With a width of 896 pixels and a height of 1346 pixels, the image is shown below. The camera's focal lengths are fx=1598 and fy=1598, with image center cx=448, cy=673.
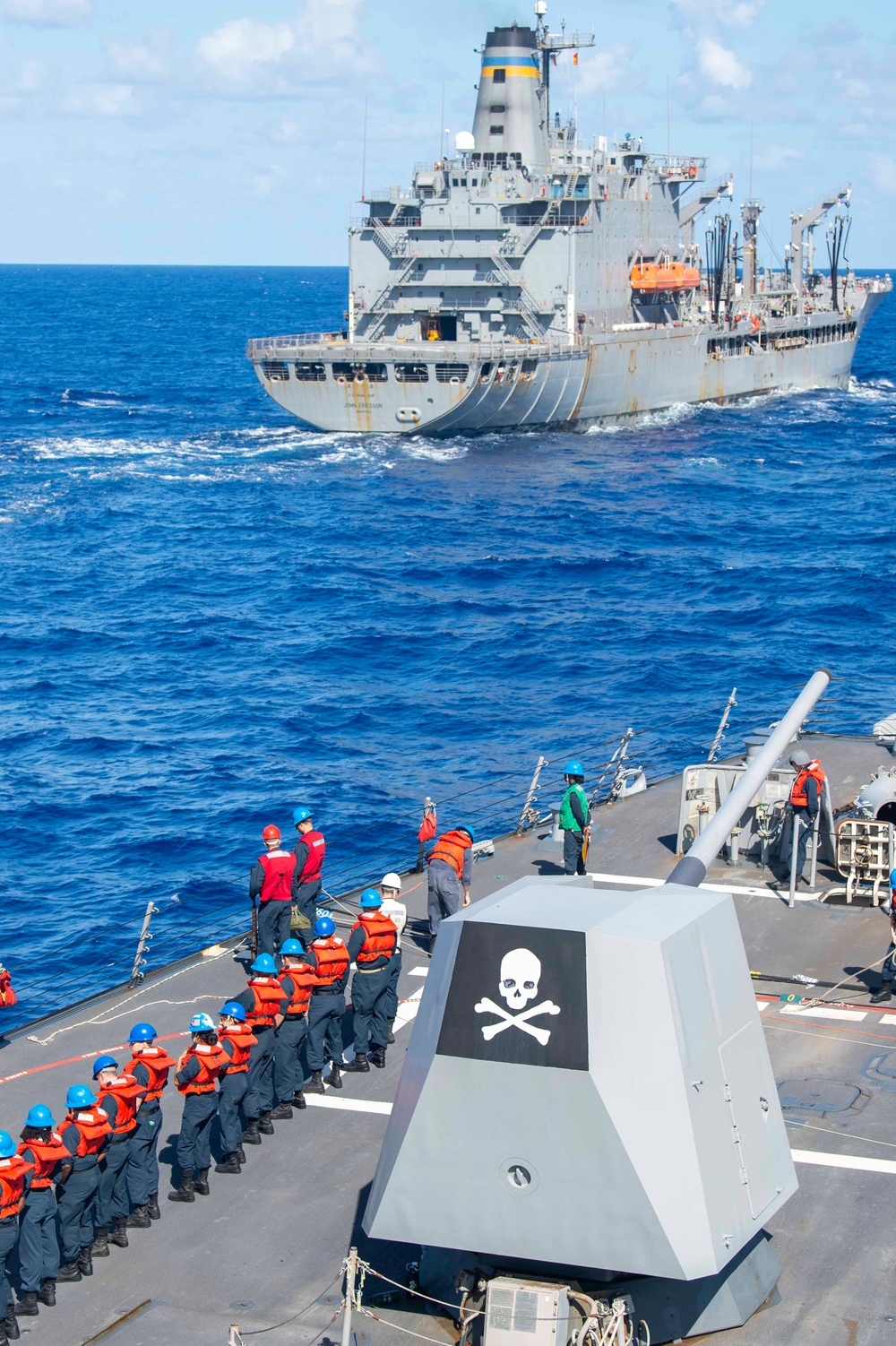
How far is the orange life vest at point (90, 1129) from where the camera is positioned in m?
10.0

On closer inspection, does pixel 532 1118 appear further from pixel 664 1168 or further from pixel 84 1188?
pixel 84 1188

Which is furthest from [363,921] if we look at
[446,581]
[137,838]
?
[446,581]

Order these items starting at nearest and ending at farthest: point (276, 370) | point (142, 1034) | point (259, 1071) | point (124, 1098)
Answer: point (124, 1098) < point (142, 1034) < point (259, 1071) < point (276, 370)

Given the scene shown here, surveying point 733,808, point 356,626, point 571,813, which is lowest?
point 356,626

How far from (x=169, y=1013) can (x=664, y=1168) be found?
20.4 feet

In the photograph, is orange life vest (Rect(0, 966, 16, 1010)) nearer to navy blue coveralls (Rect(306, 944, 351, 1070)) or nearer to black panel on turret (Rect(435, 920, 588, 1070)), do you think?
navy blue coveralls (Rect(306, 944, 351, 1070))

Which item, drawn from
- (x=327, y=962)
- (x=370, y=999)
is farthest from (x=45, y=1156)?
(x=370, y=999)

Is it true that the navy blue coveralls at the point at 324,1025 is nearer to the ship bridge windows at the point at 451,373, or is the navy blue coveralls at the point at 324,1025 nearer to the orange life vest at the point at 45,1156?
the orange life vest at the point at 45,1156

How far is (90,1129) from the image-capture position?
32.9ft

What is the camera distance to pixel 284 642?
127 feet

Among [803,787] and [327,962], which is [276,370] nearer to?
[803,787]

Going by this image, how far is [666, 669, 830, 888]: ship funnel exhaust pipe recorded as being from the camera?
32.6 feet

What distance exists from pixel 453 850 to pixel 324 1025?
2469mm

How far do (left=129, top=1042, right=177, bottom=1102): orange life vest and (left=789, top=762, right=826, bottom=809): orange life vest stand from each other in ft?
23.1
